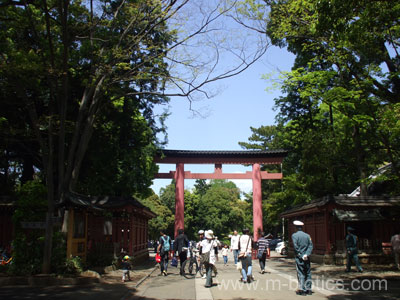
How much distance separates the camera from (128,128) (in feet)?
68.6

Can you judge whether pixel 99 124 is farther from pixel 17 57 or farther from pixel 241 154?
pixel 241 154

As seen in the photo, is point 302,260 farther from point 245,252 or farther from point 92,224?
point 92,224

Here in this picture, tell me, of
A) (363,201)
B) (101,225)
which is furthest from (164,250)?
(363,201)

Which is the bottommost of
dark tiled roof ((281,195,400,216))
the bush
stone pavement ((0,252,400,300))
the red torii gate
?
stone pavement ((0,252,400,300))

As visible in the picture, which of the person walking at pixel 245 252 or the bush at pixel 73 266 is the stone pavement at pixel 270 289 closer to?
the person walking at pixel 245 252

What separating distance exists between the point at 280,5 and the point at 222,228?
123 ft

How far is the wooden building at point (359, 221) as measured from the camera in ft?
58.3

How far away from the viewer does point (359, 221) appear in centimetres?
1856

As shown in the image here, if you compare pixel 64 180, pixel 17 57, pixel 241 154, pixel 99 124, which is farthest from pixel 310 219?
pixel 17 57

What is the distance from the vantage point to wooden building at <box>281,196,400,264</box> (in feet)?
58.3

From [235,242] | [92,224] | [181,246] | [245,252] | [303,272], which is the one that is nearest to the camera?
[303,272]

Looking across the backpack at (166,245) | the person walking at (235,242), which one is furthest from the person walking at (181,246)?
the person walking at (235,242)

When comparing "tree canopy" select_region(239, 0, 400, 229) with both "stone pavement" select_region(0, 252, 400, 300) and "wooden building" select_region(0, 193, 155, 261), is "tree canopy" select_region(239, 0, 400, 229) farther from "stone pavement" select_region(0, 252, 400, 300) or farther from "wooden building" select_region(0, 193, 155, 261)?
"wooden building" select_region(0, 193, 155, 261)

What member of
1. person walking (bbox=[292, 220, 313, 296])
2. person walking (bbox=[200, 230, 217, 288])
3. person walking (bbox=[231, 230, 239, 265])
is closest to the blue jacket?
person walking (bbox=[292, 220, 313, 296])
